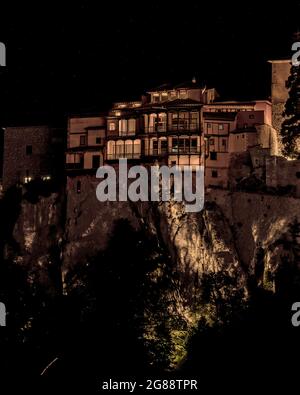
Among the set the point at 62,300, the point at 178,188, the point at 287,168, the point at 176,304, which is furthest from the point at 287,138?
the point at 62,300

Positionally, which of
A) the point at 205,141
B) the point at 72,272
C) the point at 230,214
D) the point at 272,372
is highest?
the point at 205,141

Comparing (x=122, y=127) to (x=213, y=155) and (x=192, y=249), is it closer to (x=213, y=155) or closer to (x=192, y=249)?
(x=213, y=155)

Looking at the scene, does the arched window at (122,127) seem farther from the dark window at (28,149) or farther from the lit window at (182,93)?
the dark window at (28,149)

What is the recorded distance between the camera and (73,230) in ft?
208

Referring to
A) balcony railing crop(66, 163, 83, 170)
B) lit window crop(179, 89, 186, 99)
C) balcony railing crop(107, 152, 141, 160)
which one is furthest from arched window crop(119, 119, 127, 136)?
lit window crop(179, 89, 186, 99)

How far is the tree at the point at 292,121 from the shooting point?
65.7m

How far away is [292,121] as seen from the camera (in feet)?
217

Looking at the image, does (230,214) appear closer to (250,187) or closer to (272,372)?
(250,187)

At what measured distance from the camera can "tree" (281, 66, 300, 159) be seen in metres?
65.7

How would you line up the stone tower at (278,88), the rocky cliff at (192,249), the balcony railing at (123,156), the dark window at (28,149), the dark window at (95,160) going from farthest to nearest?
the dark window at (28,149) → the stone tower at (278,88) → the dark window at (95,160) → the balcony railing at (123,156) → the rocky cliff at (192,249)

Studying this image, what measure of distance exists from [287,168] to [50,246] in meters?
16.5

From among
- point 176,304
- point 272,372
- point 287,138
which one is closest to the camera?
point 272,372

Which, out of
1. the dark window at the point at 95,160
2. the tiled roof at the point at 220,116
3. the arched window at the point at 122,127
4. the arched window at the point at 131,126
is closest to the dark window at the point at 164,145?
the arched window at the point at 131,126

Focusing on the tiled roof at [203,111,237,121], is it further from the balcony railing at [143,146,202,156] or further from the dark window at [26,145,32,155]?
the dark window at [26,145,32,155]
